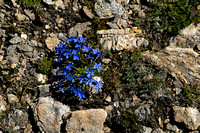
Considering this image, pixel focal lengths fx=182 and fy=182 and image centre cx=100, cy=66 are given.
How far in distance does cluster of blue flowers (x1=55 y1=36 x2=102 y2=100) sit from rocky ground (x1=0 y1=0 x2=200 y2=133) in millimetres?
349

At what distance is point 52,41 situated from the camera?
5.19 meters

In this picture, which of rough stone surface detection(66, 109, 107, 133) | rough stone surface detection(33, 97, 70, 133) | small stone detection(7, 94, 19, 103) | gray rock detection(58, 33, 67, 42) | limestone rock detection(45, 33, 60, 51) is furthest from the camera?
gray rock detection(58, 33, 67, 42)

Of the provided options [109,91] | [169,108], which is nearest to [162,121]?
[169,108]

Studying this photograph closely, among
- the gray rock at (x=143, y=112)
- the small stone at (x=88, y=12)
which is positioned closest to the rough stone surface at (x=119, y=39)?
the small stone at (x=88, y=12)

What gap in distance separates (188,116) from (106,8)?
370 cm

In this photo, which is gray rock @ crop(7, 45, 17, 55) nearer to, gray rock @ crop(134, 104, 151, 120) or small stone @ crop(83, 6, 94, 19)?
small stone @ crop(83, 6, 94, 19)

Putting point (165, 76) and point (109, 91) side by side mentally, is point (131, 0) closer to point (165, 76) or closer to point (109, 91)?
point (165, 76)

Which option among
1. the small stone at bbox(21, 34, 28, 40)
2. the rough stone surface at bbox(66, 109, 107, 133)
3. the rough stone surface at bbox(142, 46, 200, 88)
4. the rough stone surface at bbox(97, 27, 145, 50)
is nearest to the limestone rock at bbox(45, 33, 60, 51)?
the small stone at bbox(21, 34, 28, 40)

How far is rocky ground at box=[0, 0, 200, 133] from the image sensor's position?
4.58m

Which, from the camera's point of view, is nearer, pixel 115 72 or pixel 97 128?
pixel 97 128

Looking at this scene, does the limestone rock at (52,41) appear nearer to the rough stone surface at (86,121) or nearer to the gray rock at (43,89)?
the gray rock at (43,89)

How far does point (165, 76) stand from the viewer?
5.04m

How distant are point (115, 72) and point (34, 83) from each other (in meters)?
2.23

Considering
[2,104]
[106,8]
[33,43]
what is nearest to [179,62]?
[106,8]
